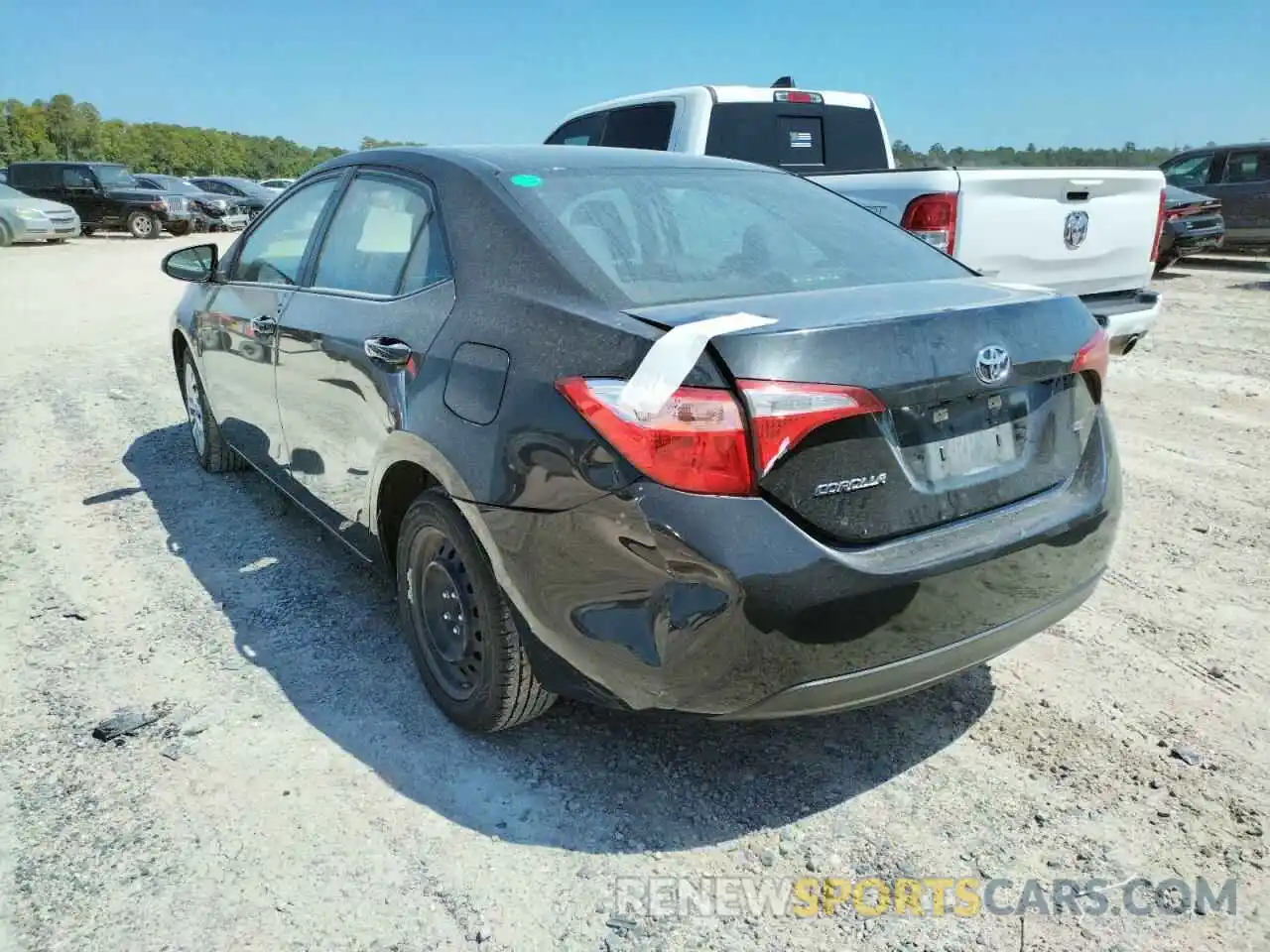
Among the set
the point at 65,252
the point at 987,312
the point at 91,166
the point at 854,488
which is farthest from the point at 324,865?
the point at 91,166

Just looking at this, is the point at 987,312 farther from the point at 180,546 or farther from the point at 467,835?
the point at 180,546

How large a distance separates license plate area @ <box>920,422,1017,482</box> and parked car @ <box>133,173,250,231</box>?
2815 cm

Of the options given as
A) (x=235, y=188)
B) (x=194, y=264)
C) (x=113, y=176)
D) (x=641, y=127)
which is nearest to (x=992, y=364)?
(x=194, y=264)

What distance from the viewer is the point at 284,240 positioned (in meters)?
3.97

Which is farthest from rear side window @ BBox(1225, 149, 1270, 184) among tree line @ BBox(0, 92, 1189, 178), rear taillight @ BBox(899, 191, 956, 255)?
tree line @ BBox(0, 92, 1189, 178)

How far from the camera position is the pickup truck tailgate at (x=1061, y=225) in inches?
199

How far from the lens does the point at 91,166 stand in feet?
80.6

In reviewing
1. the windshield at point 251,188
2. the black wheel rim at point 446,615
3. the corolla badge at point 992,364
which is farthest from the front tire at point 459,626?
the windshield at point 251,188

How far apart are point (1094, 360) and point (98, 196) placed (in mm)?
27691

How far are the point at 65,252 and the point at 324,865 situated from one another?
2265 cm

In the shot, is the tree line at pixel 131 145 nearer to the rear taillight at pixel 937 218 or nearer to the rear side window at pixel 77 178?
the rear side window at pixel 77 178

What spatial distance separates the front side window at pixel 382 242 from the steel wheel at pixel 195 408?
203 cm

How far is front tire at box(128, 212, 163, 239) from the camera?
24.8m

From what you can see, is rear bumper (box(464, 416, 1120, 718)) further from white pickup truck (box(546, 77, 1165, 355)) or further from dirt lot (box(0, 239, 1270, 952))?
white pickup truck (box(546, 77, 1165, 355))
